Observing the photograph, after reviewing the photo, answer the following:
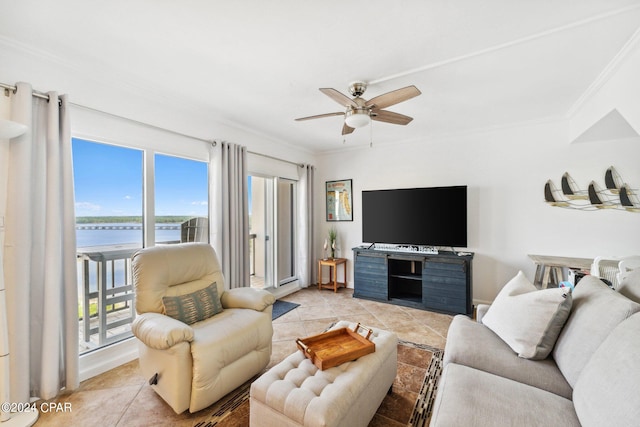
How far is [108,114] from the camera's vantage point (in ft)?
7.76

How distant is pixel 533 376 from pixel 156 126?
3.44 m

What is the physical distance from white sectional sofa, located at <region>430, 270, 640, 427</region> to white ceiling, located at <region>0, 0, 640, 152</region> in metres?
1.58

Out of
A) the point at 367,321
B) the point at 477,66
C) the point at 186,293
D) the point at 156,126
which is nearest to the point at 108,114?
the point at 156,126

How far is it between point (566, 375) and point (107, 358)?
3.24 metres

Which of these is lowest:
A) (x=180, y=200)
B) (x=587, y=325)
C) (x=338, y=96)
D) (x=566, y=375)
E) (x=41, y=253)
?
(x=566, y=375)

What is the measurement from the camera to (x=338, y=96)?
2.07 m

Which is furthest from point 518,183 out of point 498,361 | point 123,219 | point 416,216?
point 123,219

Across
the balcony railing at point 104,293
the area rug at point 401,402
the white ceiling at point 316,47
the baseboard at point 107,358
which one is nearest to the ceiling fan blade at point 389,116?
the white ceiling at point 316,47

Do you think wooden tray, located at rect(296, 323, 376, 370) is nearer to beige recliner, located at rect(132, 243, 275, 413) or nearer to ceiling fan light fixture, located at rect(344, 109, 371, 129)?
beige recliner, located at rect(132, 243, 275, 413)

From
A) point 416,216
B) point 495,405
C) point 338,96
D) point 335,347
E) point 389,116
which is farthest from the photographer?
point 416,216

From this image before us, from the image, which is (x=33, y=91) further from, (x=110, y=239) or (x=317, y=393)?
(x=317, y=393)

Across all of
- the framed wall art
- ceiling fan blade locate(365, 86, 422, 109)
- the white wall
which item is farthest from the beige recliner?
the white wall

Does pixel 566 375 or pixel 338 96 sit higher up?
pixel 338 96

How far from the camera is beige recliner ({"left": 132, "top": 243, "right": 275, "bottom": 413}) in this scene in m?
1.73
